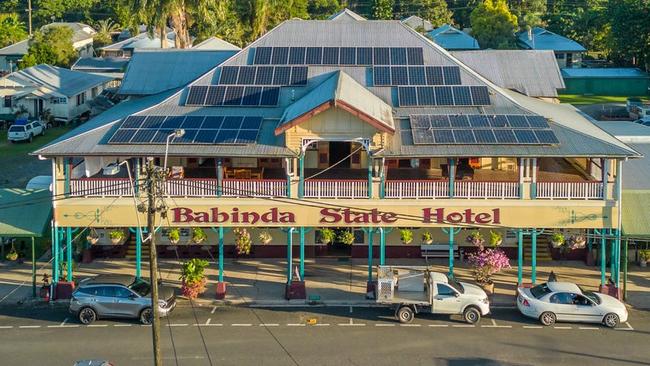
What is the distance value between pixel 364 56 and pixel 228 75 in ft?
20.8

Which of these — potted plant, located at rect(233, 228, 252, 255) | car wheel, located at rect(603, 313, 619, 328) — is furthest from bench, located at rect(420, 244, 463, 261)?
car wheel, located at rect(603, 313, 619, 328)

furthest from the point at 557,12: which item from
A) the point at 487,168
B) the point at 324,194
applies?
the point at 324,194

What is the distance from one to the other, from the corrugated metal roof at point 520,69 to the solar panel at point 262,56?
10.3 meters

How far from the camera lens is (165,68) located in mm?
47688

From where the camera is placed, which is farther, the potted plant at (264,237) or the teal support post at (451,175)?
the potted plant at (264,237)

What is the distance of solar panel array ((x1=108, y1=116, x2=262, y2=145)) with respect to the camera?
3697 centimetres

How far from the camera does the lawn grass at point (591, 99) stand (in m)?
92.3

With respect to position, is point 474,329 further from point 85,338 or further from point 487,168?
point 85,338

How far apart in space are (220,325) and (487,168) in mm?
15608

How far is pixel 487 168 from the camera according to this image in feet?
141

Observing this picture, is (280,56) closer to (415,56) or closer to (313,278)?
(415,56)

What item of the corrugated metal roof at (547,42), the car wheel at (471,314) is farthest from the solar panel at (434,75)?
the corrugated metal roof at (547,42)

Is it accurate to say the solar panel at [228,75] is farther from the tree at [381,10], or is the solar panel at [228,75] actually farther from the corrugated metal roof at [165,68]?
the tree at [381,10]

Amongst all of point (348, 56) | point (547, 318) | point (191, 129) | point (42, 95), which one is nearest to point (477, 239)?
point (547, 318)
